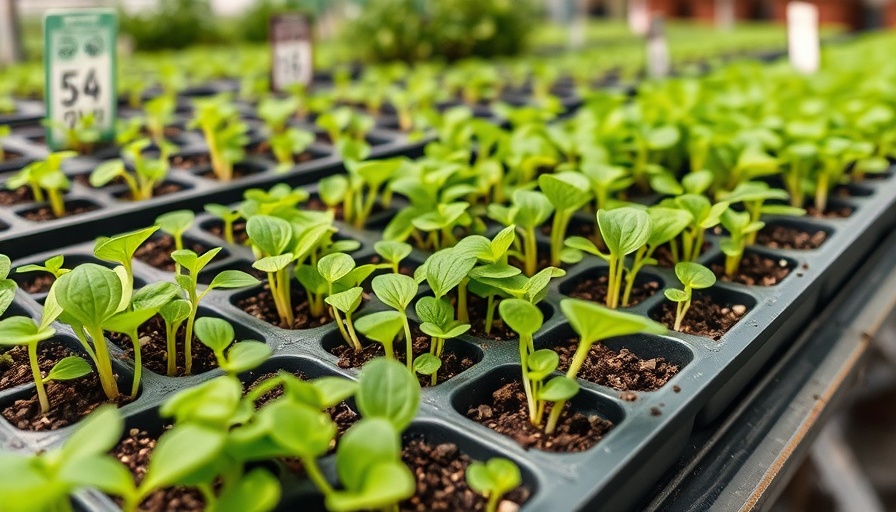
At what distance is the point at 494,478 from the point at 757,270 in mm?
589

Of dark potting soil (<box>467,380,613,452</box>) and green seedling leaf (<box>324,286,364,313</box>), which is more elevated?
green seedling leaf (<box>324,286,364,313</box>)

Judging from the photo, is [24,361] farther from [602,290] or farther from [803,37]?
[803,37]

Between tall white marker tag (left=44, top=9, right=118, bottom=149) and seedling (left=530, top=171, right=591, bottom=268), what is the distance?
0.84 meters

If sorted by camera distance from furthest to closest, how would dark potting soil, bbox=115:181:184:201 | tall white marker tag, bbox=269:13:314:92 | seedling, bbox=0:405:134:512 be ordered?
tall white marker tag, bbox=269:13:314:92
dark potting soil, bbox=115:181:184:201
seedling, bbox=0:405:134:512

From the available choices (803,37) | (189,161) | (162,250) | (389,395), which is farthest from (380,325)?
(803,37)

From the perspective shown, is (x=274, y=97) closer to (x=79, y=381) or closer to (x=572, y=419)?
(x=79, y=381)

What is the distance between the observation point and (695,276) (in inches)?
29.9

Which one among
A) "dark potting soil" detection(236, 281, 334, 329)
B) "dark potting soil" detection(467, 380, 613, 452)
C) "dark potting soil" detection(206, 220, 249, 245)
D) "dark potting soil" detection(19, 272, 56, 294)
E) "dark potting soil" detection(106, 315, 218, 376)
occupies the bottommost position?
"dark potting soil" detection(467, 380, 613, 452)

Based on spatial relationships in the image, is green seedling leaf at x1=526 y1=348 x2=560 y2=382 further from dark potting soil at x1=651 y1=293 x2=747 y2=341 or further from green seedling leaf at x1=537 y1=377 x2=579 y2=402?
dark potting soil at x1=651 y1=293 x2=747 y2=341

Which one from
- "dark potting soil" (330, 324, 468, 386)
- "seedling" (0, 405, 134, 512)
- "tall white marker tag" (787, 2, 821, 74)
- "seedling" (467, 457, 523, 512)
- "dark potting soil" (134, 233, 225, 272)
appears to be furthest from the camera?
"tall white marker tag" (787, 2, 821, 74)

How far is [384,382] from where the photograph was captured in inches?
20.3

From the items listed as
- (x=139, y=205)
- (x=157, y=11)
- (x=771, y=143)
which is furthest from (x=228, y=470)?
(x=157, y=11)

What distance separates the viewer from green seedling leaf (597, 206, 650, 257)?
0.73m

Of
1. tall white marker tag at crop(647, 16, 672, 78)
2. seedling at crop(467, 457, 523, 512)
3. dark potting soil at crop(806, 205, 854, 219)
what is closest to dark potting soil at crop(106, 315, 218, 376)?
seedling at crop(467, 457, 523, 512)
